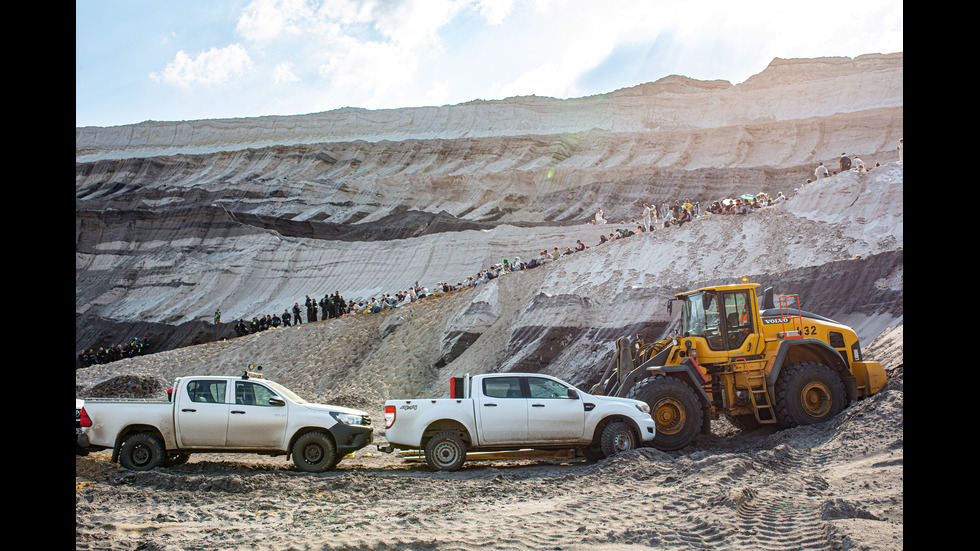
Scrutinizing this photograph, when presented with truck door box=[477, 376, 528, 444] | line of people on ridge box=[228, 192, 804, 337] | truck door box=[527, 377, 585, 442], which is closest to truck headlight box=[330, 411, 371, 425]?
truck door box=[477, 376, 528, 444]

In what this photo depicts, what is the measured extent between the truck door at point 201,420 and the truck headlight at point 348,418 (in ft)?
5.07

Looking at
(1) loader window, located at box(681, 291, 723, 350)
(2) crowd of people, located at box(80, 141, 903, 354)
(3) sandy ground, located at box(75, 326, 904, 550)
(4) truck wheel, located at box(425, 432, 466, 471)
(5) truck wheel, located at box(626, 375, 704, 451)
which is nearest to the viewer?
(3) sandy ground, located at box(75, 326, 904, 550)

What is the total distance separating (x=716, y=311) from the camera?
12.0 m

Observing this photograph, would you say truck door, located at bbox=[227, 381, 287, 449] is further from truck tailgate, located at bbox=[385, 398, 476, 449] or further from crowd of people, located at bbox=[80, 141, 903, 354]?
crowd of people, located at bbox=[80, 141, 903, 354]

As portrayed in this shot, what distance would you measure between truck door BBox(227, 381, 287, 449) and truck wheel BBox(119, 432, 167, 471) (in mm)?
1010

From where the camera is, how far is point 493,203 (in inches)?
2112

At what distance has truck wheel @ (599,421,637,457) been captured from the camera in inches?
412

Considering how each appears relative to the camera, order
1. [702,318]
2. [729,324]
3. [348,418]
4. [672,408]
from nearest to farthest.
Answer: [348,418]
[672,408]
[729,324]
[702,318]

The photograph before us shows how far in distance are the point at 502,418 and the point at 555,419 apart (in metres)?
0.76

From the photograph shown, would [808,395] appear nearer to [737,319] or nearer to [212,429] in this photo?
[737,319]

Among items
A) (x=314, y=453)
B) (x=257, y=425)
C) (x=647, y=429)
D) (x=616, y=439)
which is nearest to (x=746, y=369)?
(x=647, y=429)

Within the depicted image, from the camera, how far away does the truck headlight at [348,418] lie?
1090 cm

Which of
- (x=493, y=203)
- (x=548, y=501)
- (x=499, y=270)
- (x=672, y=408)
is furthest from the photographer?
(x=493, y=203)

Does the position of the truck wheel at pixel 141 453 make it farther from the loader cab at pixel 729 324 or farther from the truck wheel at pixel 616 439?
the loader cab at pixel 729 324
